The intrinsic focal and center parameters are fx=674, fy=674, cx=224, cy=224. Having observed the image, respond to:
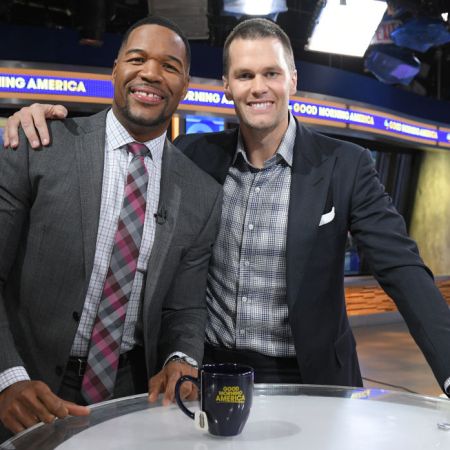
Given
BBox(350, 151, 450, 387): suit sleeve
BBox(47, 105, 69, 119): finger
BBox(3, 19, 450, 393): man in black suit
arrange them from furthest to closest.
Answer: BBox(3, 19, 450, 393): man in black suit, BBox(47, 105, 69, 119): finger, BBox(350, 151, 450, 387): suit sleeve

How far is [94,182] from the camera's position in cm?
168

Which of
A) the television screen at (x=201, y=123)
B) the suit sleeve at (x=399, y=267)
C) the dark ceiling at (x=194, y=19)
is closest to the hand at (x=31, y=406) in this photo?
the suit sleeve at (x=399, y=267)

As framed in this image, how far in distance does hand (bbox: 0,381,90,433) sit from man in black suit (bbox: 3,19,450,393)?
72cm

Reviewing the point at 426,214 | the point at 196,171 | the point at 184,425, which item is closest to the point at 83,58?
the point at 196,171

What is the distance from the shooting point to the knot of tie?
178 cm

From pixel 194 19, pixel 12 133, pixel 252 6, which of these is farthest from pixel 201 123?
pixel 12 133

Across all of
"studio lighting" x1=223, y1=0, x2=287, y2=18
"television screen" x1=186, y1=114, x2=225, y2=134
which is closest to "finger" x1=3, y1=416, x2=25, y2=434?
"studio lighting" x1=223, y1=0, x2=287, y2=18

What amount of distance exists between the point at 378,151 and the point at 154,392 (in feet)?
29.5

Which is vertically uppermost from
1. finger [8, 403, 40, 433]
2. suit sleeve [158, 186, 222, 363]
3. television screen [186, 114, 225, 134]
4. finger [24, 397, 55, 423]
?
television screen [186, 114, 225, 134]

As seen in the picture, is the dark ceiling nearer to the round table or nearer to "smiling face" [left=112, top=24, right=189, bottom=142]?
"smiling face" [left=112, top=24, right=189, bottom=142]

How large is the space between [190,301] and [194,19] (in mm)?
3938

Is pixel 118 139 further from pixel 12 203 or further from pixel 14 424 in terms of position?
pixel 14 424

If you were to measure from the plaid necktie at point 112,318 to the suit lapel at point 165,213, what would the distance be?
5cm

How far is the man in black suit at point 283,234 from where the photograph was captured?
1.86m
